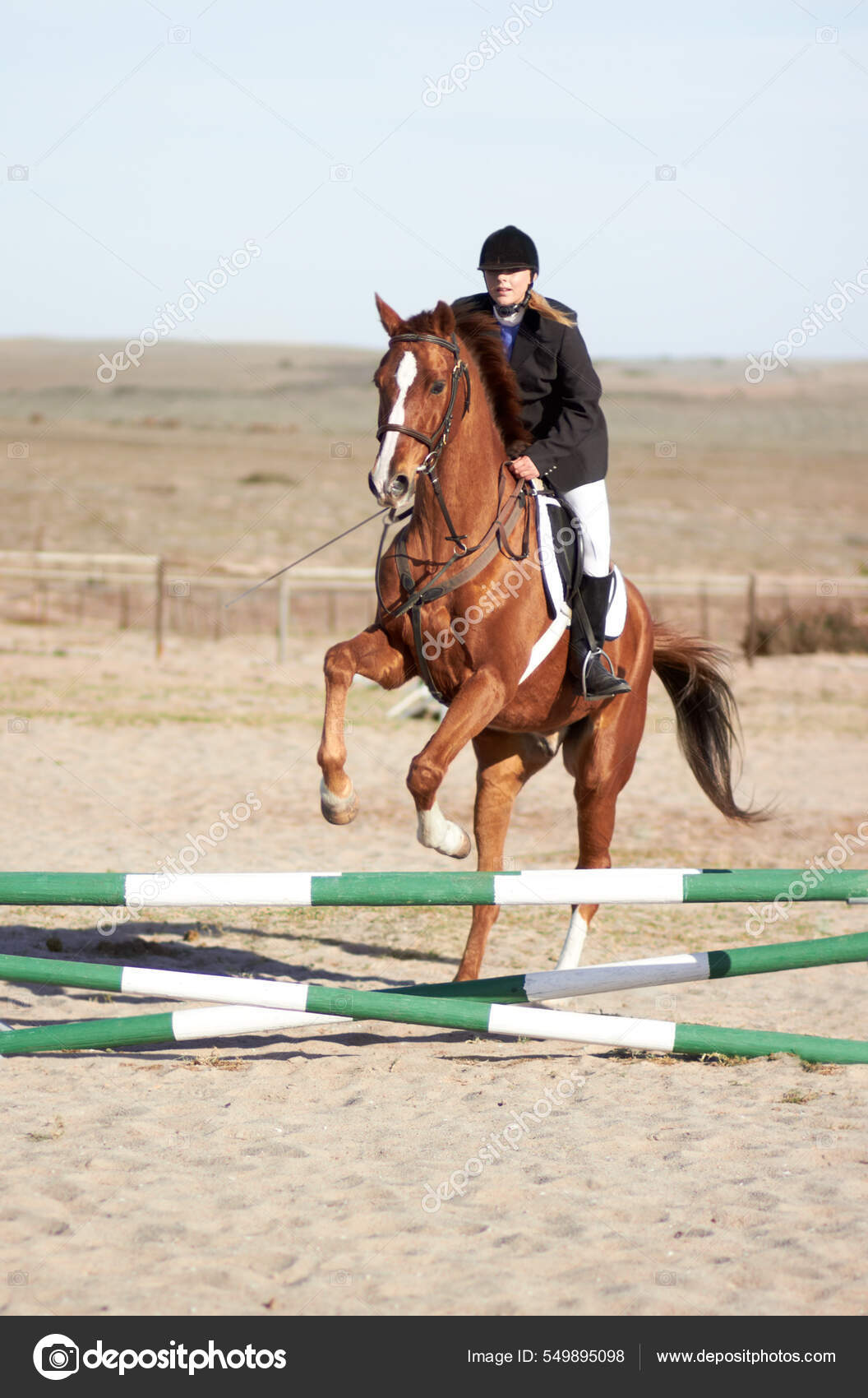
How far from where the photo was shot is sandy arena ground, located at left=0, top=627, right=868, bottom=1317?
292 centimetres

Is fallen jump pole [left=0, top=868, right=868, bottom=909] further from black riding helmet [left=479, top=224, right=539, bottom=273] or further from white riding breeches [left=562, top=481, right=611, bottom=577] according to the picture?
black riding helmet [left=479, top=224, right=539, bottom=273]

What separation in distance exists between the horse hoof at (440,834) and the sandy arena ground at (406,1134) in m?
0.80

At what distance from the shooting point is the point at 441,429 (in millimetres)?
4316

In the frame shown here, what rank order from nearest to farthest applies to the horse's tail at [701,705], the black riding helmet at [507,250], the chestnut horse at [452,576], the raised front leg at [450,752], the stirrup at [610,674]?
the chestnut horse at [452,576], the raised front leg at [450,752], the black riding helmet at [507,250], the stirrup at [610,674], the horse's tail at [701,705]

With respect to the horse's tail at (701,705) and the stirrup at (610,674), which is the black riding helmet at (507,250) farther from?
the horse's tail at (701,705)

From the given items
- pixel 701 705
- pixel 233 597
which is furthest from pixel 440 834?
pixel 233 597

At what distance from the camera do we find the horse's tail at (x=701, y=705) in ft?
20.9

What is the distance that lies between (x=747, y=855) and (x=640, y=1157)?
4795 mm

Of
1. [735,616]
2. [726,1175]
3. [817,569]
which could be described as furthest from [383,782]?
[817,569]

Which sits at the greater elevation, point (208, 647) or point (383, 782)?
point (208, 647)

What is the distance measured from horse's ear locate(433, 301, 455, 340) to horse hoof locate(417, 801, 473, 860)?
160 cm

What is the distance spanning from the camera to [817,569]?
27.9m
